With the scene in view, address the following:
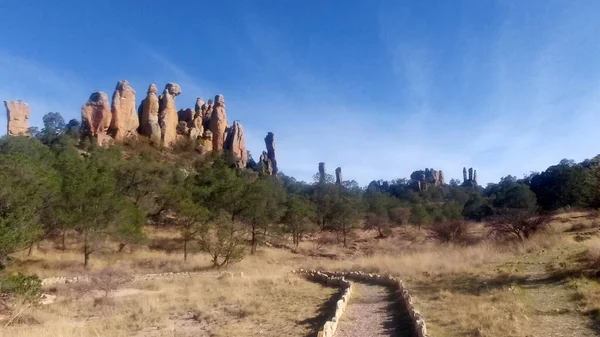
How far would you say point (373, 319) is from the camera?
12.4 meters

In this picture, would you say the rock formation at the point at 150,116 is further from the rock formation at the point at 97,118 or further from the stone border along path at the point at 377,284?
the stone border along path at the point at 377,284

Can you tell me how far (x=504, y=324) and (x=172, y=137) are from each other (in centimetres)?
8132

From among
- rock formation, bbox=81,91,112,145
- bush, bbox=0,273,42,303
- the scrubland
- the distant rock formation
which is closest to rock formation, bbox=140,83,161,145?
rock formation, bbox=81,91,112,145

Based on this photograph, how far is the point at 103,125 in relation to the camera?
75938 millimetres

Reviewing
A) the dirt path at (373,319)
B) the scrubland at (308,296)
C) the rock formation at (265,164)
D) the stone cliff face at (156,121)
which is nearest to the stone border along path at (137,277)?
the scrubland at (308,296)

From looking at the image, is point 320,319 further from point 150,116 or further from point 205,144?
point 205,144

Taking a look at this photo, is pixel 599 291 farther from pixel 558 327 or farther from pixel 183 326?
pixel 183 326

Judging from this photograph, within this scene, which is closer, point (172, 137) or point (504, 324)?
point (504, 324)

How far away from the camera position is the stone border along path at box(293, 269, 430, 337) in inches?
397

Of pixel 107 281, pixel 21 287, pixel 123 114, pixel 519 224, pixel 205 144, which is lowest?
pixel 107 281

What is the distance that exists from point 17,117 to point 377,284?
80748 mm

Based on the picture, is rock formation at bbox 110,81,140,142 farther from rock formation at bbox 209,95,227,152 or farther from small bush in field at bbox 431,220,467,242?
small bush in field at bbox 431,220,467,242

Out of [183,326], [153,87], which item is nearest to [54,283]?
[183,326]

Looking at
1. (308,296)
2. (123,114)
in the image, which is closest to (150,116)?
(123,114)
